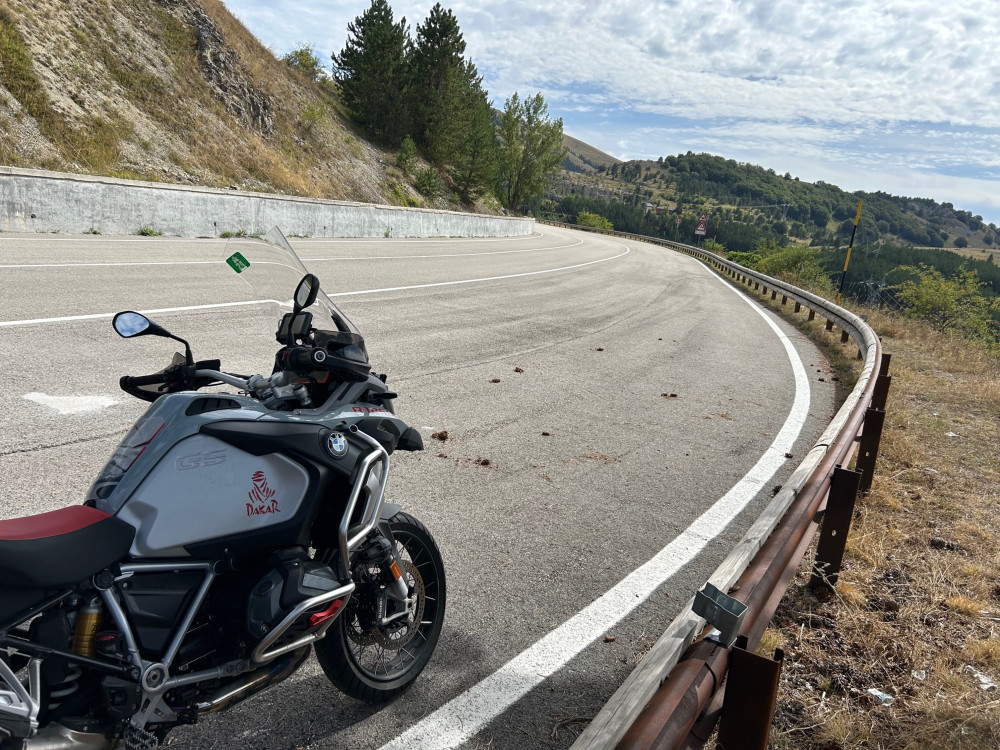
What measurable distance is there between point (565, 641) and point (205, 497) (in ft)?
6.39

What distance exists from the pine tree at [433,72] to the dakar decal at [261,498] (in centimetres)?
4891

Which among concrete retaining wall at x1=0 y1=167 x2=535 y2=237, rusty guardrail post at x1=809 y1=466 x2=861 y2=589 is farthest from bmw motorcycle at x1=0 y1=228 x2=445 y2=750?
concrete retaining wall at x1=0 y1=167 x2=535 y2=237

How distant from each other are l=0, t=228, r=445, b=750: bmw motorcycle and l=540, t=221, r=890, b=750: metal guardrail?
41.5 inches

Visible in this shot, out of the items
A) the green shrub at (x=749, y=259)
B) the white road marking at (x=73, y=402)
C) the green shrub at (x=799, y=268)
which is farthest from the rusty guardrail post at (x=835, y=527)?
the green shrub at (x=749, y=259)

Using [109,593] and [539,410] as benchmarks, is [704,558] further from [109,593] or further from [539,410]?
[109,593]

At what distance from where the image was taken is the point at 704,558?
14.2 ft

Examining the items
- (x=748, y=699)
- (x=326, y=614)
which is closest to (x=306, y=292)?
(x=326, y=614)

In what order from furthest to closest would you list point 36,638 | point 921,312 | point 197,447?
point 921,312 < point 197,447 < point 36,638

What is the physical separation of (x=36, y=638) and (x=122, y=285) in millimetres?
8665

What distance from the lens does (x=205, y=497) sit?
2189mm

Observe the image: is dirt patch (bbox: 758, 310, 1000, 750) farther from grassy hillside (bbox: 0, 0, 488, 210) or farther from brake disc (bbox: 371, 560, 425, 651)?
grassy hillside (bbox: 0, 0, 488, 210)

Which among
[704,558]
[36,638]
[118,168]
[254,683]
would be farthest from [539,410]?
→ [118,168]

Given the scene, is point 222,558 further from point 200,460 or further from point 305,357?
point 305,357

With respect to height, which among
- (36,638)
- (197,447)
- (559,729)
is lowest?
(559,729)
